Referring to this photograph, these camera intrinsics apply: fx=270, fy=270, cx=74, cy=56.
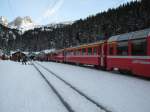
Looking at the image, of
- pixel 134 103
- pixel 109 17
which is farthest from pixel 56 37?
pixel 134 103

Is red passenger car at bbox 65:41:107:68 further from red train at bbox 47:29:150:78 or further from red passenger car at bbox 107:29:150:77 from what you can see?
red passenger car at bbox 107:29:150:77

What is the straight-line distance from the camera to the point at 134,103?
30.2 feet

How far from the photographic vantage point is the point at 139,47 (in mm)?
16922

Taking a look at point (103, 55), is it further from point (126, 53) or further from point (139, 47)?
point (139, 47)

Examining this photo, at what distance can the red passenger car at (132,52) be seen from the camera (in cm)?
1593

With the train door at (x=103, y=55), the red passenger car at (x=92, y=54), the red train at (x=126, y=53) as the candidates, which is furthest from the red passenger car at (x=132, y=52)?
the red passenger car at (x=92, y=54)

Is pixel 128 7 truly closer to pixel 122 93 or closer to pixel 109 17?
pixel 109 17

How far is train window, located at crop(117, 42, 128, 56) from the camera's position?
19.0m

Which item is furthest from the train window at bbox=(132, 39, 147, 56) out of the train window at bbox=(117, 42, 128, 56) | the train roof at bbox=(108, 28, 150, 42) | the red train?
the train window at bbox=(117, 42, 128, 56)

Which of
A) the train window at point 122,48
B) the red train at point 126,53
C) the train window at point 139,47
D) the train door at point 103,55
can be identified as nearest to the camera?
the red train at point 126,53

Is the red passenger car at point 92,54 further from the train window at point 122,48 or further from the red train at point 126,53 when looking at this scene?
the train window at point 122,48

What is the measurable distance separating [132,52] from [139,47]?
1.07 m

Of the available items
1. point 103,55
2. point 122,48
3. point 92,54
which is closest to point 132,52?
point 122,48

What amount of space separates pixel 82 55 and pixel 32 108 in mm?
25433
